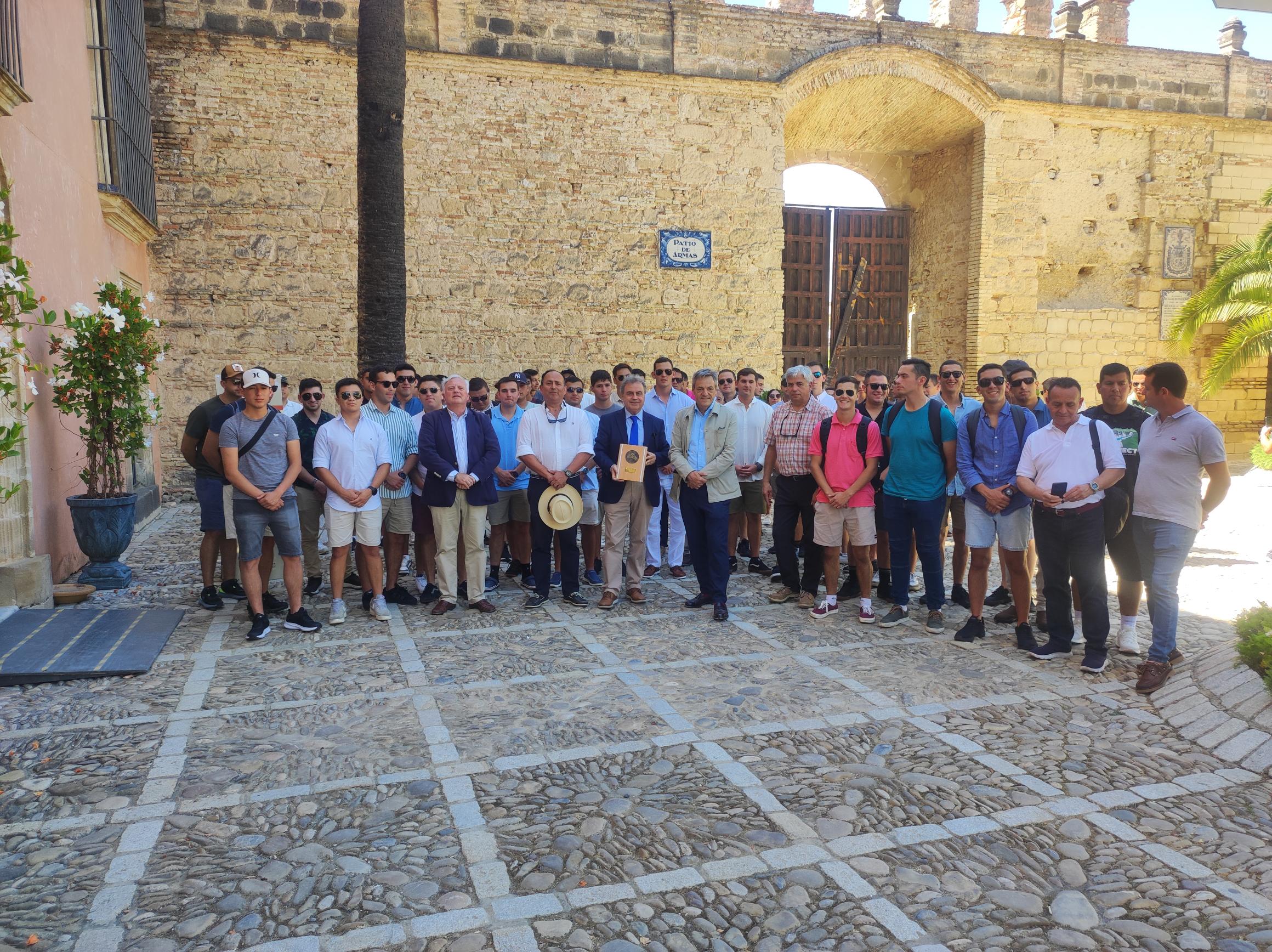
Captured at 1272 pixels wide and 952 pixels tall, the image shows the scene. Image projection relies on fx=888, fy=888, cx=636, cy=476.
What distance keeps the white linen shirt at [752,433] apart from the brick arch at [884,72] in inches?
332

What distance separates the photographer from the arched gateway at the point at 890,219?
15305 millimetres

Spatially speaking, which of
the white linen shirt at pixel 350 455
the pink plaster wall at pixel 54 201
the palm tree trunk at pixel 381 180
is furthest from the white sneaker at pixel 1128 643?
the pink plaster wall at pixel 54 201

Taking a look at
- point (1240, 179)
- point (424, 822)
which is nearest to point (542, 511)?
point (424, 822)

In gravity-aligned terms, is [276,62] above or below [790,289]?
above

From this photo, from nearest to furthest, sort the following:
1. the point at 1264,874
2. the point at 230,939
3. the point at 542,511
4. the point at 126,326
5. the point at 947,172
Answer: the point at 230,939 → the point at 1264,874 → the point at 542,511 → the point at 126,326 → the point at 947,172

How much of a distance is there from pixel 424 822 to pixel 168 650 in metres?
3.18

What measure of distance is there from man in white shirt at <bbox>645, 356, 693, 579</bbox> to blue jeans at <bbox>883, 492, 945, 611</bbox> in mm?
2216

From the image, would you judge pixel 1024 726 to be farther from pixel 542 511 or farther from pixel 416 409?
pixel 416 409

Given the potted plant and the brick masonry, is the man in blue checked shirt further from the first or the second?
the brick masonry

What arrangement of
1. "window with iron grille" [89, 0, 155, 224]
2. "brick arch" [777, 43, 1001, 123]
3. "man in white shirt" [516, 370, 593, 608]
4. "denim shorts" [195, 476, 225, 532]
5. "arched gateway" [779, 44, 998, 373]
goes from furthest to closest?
"arched gateway" [779, 44, 998, 373] → "brick arch" [777, 43, 1001, 123] → "window with iron grille" [89, 0, 155, 224] → "man in white shirt" [516, 370, 593, 608] → "denim shorts" [195, 476, 225, 532]

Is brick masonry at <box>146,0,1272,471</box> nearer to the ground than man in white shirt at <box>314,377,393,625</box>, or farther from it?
farther from it

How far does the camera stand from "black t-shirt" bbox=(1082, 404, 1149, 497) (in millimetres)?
5781

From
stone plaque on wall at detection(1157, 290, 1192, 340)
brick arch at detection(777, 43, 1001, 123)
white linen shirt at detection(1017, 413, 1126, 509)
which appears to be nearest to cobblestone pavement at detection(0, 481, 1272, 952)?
white linen shirt at detection(1017, 413, 1126, 509)

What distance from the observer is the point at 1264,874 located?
128 inches
